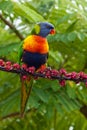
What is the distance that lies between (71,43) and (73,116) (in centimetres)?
86

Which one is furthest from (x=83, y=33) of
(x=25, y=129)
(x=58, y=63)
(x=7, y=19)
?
(x=25, y=129)

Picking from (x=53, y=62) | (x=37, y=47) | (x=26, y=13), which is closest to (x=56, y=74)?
(x=37, y=47)

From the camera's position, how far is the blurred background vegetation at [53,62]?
3.05 m

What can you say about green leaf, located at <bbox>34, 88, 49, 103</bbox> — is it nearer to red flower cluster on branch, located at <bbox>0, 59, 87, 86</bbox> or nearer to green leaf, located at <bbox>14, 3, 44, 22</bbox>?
green leaf, located at <bbox>14, 3, 44, 22</bbox>

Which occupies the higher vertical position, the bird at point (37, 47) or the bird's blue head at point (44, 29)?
the bird's blue head at point (44, 29)

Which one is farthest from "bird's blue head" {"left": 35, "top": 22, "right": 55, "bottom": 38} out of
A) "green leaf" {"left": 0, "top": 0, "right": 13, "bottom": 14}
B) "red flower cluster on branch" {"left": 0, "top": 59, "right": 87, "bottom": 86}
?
"red flower cluster on branch" {"left": 0, "top": 59, "right": 87, "bottom": 86}

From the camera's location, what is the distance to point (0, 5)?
2.93 metres

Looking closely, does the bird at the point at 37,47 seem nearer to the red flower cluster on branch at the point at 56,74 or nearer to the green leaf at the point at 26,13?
the green leaf at the point at 26,13

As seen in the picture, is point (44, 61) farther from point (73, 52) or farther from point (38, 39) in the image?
point (73, 52)

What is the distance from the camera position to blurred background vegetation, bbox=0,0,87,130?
305 centimetres

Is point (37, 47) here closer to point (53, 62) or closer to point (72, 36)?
point (72, 36)

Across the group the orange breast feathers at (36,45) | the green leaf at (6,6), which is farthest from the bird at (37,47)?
the green leaf at (6,6)

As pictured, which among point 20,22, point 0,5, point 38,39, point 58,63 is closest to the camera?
point 38,39

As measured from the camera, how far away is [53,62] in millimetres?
3486
